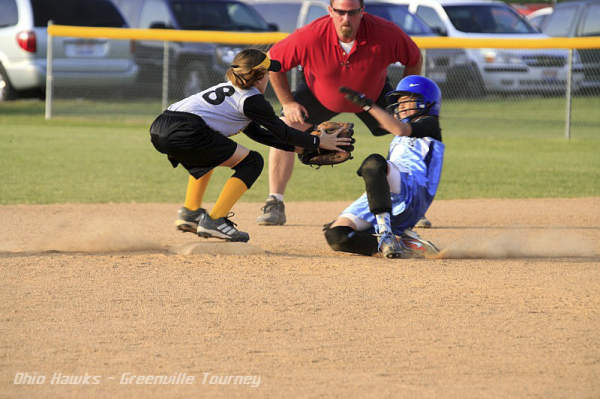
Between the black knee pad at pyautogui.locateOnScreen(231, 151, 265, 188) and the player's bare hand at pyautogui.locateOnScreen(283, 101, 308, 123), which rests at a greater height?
the player's bare hand at pyautogui.locateOnScreen(283, 101, 308, 123)

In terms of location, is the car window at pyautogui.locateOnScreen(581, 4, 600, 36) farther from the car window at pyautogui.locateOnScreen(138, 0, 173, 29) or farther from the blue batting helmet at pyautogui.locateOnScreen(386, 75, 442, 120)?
the blue batting helmet at pyautogui.locateOnScreen(386, 75, 442, 120)

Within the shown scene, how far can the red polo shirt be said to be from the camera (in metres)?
6.68

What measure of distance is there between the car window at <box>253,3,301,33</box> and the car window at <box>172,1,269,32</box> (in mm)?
1217

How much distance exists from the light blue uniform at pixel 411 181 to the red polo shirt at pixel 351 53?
1111 millimetres

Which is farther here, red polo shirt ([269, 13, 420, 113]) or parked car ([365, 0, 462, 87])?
parked car ([365, 0, 462, 87])

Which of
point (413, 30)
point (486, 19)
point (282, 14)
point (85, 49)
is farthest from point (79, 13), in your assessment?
point (486, 19)

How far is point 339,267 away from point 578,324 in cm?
148

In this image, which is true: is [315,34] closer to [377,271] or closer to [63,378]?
[377,271]

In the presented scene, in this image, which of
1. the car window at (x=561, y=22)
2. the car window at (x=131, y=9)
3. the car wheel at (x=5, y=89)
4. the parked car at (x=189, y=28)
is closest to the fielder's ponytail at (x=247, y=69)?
the parked car at (x=189, y=28)

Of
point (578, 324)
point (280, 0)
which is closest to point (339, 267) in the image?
point (578, 324)

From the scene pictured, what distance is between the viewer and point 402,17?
1759 centimetres

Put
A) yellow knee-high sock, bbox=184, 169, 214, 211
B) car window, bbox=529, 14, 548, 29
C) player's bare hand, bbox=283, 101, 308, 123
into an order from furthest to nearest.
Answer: car window, bbox=529, 14, 548, 29 → player's bare hand, bbox=283, 101, 308, 123 → yellow knee-high sock, bbox=184, 169, 214, 211

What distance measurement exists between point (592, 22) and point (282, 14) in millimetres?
6438

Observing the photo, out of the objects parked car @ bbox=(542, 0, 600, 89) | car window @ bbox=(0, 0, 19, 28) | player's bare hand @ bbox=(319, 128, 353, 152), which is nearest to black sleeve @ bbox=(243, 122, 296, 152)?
player's bare hand @ bbox=(319, 128, 353, 152)
